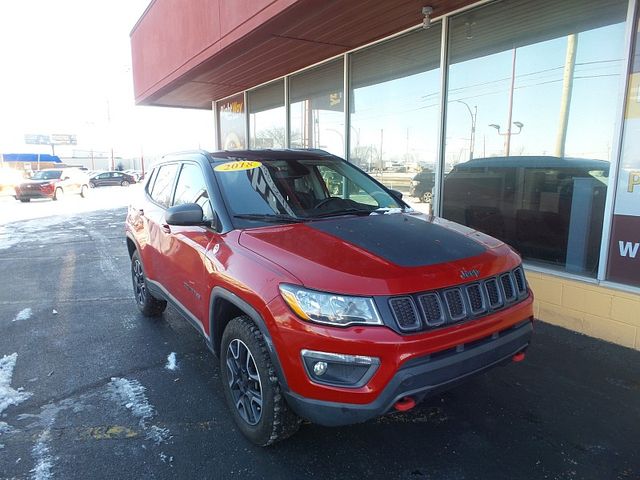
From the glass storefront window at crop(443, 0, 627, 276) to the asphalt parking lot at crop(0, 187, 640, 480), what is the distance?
1231mm

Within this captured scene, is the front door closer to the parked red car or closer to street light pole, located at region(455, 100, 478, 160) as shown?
street light pole, located at region(455, 100, 478, 160)

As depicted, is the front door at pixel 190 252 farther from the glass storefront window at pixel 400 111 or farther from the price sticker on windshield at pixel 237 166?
the glass storefront window at pixel 400 111

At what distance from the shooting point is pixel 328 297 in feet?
7.22

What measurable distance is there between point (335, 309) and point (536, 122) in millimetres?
4068

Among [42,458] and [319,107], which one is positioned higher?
[319,107]

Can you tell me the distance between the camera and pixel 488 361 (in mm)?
2426

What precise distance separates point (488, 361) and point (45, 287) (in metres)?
6.40

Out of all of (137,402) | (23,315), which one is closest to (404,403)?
(137,402)

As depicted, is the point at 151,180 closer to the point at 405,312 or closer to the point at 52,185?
the point at 405,312

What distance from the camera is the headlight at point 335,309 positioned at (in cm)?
217

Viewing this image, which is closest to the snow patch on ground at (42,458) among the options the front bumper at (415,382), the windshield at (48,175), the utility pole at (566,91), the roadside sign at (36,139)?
the front bumper at (415,382)

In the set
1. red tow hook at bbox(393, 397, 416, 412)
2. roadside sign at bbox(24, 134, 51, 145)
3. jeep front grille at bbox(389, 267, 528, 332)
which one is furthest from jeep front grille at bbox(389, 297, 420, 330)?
roadside sign at bbox(24, 134, 51, 145)

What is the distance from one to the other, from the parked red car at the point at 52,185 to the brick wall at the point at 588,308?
24.9m

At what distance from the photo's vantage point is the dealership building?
4172mm
